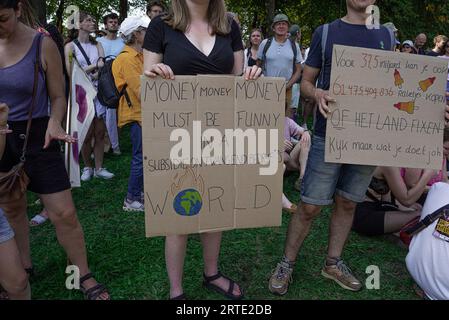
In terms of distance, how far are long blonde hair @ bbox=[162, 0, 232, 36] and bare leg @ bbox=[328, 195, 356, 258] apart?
1.32 metres

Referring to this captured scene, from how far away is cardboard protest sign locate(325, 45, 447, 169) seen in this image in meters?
2.33

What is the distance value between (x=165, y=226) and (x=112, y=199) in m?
2.43

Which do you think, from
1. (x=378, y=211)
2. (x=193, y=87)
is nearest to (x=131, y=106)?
(x=193, y=87)

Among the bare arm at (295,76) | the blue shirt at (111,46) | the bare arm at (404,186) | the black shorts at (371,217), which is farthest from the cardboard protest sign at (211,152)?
the blue shirt at (111,46)

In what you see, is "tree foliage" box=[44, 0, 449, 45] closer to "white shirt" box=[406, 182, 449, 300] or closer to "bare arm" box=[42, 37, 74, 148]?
"bare arm" box=[42, 37, 74, 148]

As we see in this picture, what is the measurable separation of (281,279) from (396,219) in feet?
4.18

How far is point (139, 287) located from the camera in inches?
108

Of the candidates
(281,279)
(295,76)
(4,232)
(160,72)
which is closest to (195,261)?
(281,279)

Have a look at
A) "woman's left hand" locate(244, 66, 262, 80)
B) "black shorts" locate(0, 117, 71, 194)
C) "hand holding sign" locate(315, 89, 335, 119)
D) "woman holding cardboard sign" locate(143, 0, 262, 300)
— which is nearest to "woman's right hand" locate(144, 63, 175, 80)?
"woman holding cardboard sign" locate(143, 0, 262, 300)

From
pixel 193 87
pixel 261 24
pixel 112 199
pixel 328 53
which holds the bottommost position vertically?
pixel 112 199

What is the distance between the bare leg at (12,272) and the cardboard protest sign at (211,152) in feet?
2.02

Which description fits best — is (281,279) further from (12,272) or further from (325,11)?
(325,11)

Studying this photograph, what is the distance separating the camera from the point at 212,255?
2.55 meters
